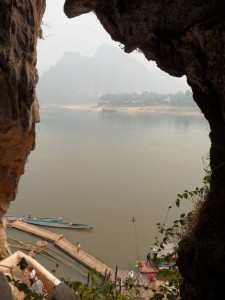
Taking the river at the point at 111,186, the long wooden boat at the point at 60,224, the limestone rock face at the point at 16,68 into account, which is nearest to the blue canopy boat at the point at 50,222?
the long wooden boat at the point at 60,224

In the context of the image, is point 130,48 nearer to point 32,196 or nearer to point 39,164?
point 32,196

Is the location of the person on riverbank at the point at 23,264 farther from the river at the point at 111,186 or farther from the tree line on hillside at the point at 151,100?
the tree line on hillside at the point at 151,100

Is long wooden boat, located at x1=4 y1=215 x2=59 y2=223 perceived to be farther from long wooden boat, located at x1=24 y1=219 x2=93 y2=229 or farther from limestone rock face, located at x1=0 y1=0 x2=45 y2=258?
limestone rock face, located at x1=0 y1=0 x2=45 y2=258

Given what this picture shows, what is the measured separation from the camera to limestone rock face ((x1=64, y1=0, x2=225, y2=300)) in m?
2.71

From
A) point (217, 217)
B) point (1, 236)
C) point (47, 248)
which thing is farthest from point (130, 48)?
point (47, 248)

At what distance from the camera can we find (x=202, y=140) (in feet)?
142

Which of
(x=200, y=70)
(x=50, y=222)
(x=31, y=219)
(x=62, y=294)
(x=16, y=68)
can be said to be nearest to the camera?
(x=200, y=70)

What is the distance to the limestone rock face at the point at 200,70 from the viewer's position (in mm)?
2705

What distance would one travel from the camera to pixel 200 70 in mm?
3027

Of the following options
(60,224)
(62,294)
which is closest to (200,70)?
(62,294)

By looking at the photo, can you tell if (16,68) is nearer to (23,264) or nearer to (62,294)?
(62,294)

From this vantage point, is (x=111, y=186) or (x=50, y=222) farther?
(x=111, y=186)

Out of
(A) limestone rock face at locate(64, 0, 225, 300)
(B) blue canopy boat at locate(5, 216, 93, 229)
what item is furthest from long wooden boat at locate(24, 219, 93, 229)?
(A) limestone rock face at locate(64, 0, 225, 300)

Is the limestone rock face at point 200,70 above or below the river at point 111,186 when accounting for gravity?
above
